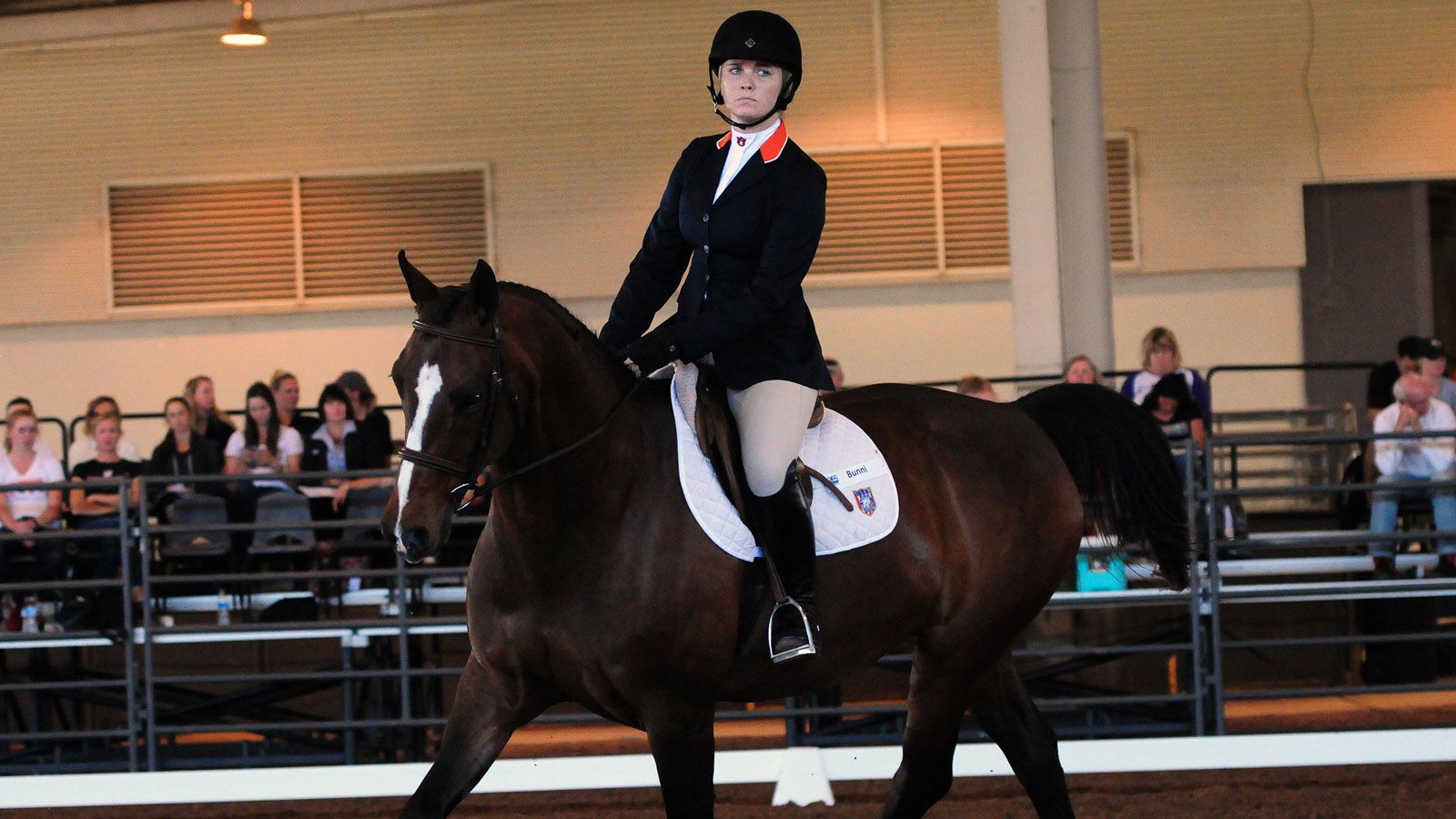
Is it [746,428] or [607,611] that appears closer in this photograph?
[607,611]

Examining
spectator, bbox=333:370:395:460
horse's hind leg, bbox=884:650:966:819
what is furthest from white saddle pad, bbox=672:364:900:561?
spectator, bbox=333:370:395:460

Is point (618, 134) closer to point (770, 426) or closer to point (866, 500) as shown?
point (866, 500)

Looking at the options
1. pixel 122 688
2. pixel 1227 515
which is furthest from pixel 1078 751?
pixel 122 688

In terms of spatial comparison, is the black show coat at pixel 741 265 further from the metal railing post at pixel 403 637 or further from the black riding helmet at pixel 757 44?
the metal railing post at pixel 403 637

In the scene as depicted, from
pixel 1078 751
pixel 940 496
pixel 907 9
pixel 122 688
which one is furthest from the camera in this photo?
pixel 907 9

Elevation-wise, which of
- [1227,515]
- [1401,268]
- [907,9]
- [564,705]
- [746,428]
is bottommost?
[564,705]

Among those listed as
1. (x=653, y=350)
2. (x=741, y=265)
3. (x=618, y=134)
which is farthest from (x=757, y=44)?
(x=618, y=134)

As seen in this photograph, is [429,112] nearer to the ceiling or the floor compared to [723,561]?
nearer to the ceiling

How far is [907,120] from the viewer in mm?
12336

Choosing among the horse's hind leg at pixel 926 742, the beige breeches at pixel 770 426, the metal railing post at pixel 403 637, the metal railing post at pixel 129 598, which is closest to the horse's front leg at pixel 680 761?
the beige breeches at pixel 770 426

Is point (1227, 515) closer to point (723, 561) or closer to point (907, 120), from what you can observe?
point (723, 561)

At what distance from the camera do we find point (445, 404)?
9.87ft

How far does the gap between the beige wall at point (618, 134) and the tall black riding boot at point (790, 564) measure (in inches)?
353

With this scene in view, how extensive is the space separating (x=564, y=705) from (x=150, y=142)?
7.13 metres
